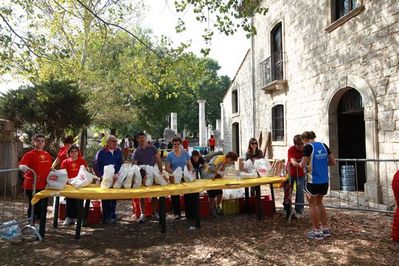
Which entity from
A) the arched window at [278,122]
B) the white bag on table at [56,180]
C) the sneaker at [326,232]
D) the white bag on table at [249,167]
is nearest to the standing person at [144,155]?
the white bag on table at [56,180]

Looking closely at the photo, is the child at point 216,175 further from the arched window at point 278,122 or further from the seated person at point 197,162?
the arched window at point 278,122

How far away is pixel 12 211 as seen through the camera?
22.6ft

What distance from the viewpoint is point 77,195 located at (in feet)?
15.3

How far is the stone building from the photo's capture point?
21.9 feet

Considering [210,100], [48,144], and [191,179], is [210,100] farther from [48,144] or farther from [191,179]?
[191,179]

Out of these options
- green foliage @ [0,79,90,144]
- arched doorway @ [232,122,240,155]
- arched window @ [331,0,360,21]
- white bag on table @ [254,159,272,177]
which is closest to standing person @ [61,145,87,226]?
white bag on table @ [254,159,272,177]

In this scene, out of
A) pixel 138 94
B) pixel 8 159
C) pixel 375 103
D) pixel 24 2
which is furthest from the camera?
pixel 138 94

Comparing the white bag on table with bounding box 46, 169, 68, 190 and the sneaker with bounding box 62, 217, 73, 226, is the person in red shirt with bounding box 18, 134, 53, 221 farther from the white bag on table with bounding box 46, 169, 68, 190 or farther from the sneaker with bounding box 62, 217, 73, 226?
the sneaker with bounding box 62, 217, 73, 226

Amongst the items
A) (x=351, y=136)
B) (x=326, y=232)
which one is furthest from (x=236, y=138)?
(x=326, y=232)

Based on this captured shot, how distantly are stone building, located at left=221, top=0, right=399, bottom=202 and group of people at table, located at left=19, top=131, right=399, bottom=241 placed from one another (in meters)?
2.33

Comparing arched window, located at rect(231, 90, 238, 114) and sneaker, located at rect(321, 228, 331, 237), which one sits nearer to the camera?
sneaker, located at rect(321, 228, 331, 237)

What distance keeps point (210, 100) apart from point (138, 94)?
2781 centimetres

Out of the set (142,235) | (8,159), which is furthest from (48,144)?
(142,235)

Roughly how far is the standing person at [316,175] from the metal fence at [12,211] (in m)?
4.07
